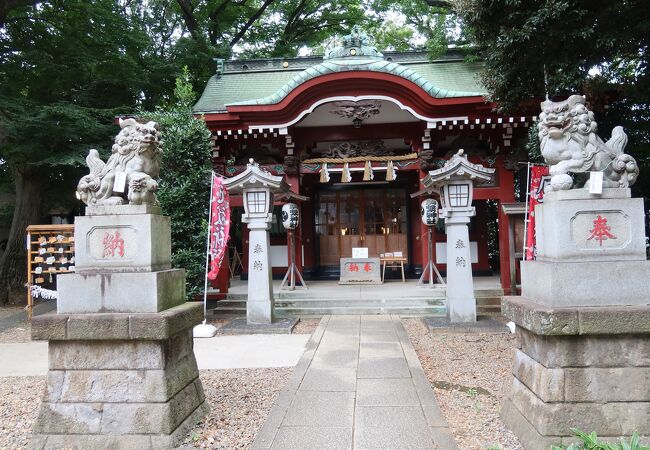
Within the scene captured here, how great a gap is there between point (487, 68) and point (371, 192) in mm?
5498

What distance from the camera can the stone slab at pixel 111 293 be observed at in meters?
3.39

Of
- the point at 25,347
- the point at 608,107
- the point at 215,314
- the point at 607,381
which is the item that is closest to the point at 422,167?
the point at 608,107

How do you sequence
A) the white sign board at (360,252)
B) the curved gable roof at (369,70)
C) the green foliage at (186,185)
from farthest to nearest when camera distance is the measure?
the white sign board at (360,252)
the curved gable roof at (369,70)
the green foliage at (186,185)


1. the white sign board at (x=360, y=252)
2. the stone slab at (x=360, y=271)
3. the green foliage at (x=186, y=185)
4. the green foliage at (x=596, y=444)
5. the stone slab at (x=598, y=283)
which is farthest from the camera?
the white sign board at (x=360, y=252)

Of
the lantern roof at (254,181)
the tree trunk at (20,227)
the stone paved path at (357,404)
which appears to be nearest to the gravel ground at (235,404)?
the stone paved path at (357,404)

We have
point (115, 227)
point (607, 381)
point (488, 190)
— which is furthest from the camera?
point (488, 190)

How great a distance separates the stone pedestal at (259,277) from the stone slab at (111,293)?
4.50 meters

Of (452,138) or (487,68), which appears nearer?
(487,68)

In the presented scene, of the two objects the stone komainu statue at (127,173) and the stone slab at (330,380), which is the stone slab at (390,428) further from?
the stone komainu statue at (127,173)

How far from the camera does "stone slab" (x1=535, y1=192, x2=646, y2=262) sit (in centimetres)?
314

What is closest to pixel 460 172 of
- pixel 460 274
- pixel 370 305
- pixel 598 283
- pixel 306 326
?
pixel 460 274

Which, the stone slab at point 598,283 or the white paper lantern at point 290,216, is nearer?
the stone slab at point 598,283

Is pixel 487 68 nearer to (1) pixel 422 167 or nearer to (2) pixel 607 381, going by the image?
(1) pixel 422 167

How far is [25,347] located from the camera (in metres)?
7.25
